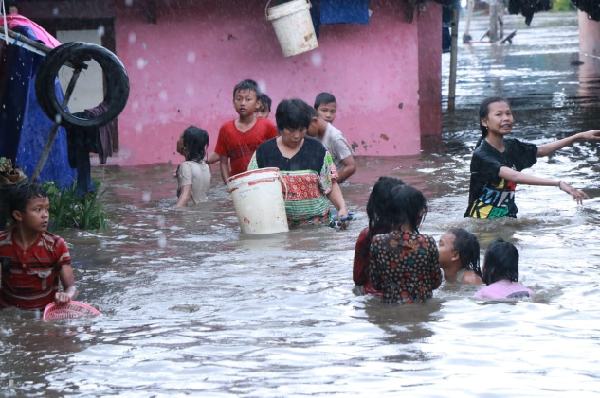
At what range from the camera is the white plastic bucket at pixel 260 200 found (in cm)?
937

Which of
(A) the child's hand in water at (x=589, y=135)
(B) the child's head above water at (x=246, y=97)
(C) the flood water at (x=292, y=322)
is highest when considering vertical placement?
(B) the child's head above water at (x=246, y=97)

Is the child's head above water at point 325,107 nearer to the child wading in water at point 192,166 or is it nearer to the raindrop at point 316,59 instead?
the child wading in water at point 192,166

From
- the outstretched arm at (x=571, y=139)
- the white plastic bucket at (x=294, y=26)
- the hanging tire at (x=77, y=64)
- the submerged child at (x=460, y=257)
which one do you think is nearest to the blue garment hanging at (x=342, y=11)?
the white plastic bucket at (x=294, y=26)

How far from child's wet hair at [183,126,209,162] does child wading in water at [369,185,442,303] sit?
413 cm

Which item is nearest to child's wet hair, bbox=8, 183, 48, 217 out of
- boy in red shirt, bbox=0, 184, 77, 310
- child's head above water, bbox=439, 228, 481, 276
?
boy in red shirt, bbox=0, 184, 77, 310

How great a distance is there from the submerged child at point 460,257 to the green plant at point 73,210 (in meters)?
4.02

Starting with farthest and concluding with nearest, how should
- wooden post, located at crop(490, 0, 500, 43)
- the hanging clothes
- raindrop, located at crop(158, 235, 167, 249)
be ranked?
wooden post, located at crop(490, 0, 500, 43) → the hanging clothes → raindrop, located at crop(158, 235, 167, 249)

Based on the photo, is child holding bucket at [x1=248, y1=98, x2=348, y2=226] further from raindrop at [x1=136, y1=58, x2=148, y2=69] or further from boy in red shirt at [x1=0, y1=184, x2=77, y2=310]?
raindrop at [x1=136, y1=58, x2=148, y2=69]

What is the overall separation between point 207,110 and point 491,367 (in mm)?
9866

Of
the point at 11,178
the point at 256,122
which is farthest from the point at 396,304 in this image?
the point at 256,122

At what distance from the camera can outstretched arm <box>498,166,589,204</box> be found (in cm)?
848

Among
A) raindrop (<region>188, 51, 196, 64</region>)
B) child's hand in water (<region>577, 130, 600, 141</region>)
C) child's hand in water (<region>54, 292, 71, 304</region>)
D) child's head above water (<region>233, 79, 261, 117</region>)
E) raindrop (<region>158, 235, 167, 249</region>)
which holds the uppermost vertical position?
raindrop (<region>188, 51, 196, 64</region>)

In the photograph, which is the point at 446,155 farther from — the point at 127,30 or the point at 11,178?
the point at 11,178

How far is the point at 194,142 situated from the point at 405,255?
4372 millimetres
